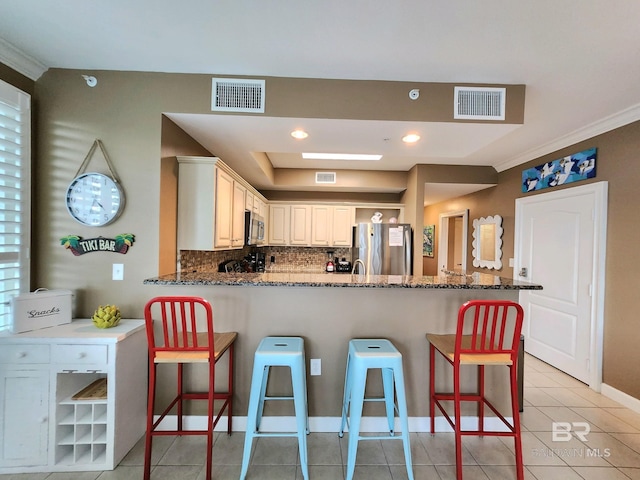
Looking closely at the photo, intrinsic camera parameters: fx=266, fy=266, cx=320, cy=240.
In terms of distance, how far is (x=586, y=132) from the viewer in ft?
8.85

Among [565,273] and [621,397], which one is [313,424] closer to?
[621,397]

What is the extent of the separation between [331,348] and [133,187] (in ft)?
6.19

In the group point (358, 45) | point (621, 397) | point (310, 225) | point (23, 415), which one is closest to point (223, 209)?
point (358, 45)

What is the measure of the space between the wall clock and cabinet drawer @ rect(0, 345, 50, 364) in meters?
0.83

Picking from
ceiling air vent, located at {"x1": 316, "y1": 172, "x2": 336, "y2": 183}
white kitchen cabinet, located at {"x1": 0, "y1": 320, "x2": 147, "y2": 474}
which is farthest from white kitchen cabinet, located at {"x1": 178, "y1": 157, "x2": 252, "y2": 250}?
ceiling air vent, located at {"x1": 316, "y1": 172, "x2": 336, "y2": 183}

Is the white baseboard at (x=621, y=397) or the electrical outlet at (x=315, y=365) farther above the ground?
the electrical outlet at (x=315, y=365)

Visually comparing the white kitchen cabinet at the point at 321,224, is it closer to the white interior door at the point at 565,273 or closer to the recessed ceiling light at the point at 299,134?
the recessed ceiling light at the point at 299,134

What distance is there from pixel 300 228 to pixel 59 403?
3.61 meters

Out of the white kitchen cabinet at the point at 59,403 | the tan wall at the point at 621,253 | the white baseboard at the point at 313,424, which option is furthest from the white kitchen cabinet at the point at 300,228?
the tan wall at the point at 621,253

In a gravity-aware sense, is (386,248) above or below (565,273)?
above

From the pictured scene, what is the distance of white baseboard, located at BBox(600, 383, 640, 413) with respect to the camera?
7.48ft

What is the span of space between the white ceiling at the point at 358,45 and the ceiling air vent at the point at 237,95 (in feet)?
0.22

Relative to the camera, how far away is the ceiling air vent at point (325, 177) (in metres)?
4.39

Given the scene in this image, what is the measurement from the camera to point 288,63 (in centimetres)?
183
